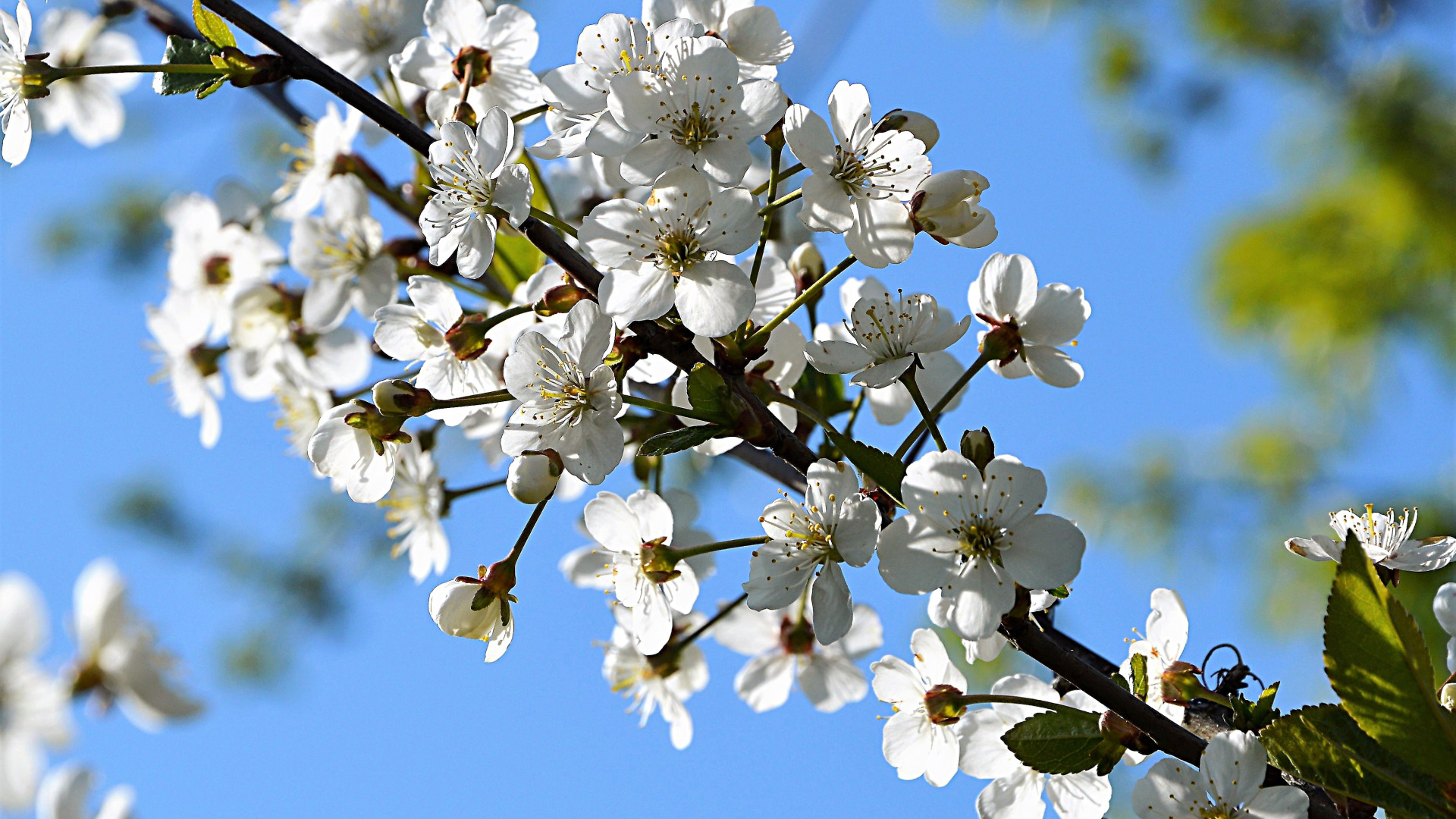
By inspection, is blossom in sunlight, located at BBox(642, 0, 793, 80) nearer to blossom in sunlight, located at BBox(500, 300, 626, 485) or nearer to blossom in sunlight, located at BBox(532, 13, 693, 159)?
blossom in sunlight, located at BBox(532, 13, 693, 159)

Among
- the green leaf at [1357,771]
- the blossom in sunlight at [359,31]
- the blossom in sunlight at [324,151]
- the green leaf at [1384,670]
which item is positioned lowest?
the green leaf at [1357,771]

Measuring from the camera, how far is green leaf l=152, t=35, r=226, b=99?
690 mm

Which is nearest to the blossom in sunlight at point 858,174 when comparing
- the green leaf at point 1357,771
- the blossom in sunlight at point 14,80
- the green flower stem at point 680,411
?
the green flower stem at point 680,411

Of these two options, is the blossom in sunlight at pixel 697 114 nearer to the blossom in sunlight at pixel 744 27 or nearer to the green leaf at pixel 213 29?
the blossom in sunlight at pixel 744 27

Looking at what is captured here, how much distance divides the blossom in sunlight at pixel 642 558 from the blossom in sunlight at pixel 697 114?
0.23m

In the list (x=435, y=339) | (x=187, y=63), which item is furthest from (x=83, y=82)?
(x=435, y=339)

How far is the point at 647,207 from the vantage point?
0.64m

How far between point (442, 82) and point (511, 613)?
457mm

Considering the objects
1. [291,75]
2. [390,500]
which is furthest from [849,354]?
[390,500]

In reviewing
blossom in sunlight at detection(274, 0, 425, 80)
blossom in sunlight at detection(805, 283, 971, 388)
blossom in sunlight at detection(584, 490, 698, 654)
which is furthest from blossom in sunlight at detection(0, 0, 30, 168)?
blossom in sunlight at detection(805, 283, 971, 388)

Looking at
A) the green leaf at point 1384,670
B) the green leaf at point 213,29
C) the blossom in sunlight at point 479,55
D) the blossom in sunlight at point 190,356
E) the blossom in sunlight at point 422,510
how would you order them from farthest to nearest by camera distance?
the blossom in sunlight at point 190,356
the blossom in sunlight at point 422,510
the blossom in sunlight at point 479,55
the green leaf at point 213,29
the green leaf at point 1384,670

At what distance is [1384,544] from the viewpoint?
778 mm

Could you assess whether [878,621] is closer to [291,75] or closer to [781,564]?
[781,564]

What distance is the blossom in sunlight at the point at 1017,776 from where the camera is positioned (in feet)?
2.30
